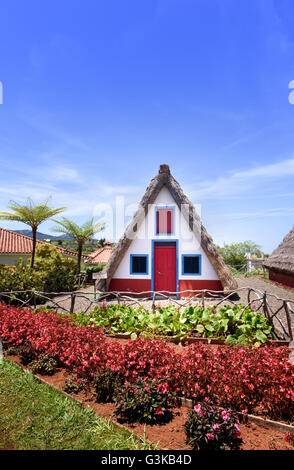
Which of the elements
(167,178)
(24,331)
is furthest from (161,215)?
(24,331)

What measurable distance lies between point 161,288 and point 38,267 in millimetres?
8653

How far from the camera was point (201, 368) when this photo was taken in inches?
165

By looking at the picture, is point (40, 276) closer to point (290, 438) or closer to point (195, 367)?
point (195, 367)

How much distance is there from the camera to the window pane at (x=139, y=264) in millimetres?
12377

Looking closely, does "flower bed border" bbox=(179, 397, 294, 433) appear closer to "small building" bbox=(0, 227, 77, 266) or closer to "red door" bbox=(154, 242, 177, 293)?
"red door" bbox=(154, 242, 177, 293)

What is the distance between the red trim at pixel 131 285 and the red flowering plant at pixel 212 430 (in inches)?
356

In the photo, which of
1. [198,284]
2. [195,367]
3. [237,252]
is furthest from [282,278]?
[237,252]

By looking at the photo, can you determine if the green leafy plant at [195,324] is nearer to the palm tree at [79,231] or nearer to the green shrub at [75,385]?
the green shrub at [75,385]

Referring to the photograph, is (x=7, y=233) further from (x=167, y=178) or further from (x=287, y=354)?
(x=287, y=354)

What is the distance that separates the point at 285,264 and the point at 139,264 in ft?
25.2

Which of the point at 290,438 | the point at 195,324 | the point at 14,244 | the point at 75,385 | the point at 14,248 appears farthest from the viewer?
the point at 14,244

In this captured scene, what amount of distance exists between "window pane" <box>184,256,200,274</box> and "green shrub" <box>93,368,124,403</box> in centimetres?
817

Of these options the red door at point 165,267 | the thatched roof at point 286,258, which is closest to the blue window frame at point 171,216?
the red door at point 165,267

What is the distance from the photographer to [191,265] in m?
12.1
